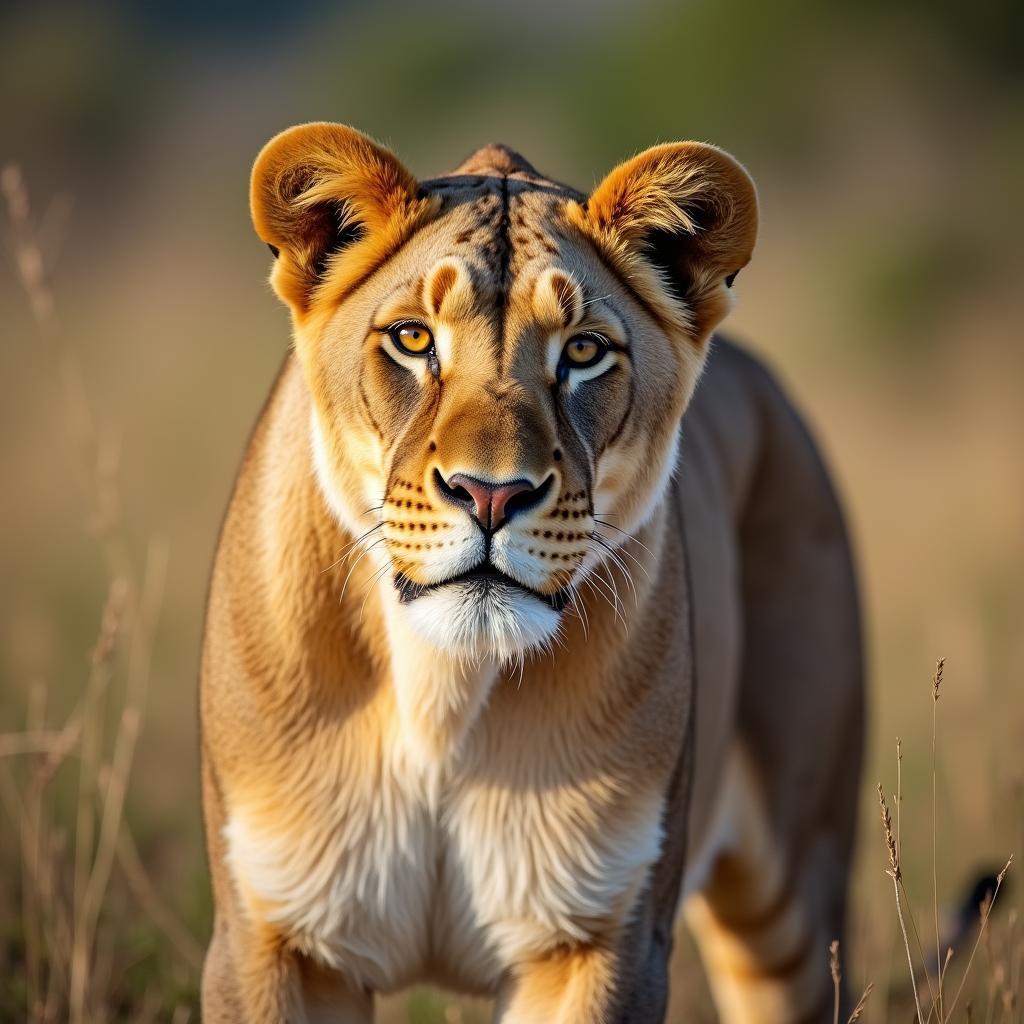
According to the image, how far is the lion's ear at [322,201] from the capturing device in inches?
135

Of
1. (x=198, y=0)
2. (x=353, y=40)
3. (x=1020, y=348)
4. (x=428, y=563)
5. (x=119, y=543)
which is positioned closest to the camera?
(x=428, y=563)

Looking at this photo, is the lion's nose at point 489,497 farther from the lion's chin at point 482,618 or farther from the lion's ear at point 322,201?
the lion's ear at point 322,201

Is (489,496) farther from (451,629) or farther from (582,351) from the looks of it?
(582,351)

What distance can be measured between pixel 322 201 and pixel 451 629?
35.0 inches

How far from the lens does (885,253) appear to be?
15.9 meters

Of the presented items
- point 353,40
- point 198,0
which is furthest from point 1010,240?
point 198,0

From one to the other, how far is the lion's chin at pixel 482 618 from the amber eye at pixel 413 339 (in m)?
0.46

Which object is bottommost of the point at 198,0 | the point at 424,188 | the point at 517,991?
the point at 517,991

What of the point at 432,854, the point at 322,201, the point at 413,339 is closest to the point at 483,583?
the point at 413,339

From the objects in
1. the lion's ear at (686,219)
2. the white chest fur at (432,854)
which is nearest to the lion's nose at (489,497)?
the white chest fur at (432,854)

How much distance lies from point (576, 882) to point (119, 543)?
249 inches

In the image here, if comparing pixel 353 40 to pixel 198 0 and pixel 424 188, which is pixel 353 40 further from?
pixel 424 188

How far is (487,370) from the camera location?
3.24 meters

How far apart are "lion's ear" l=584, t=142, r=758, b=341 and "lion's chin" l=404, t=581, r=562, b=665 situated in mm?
787
